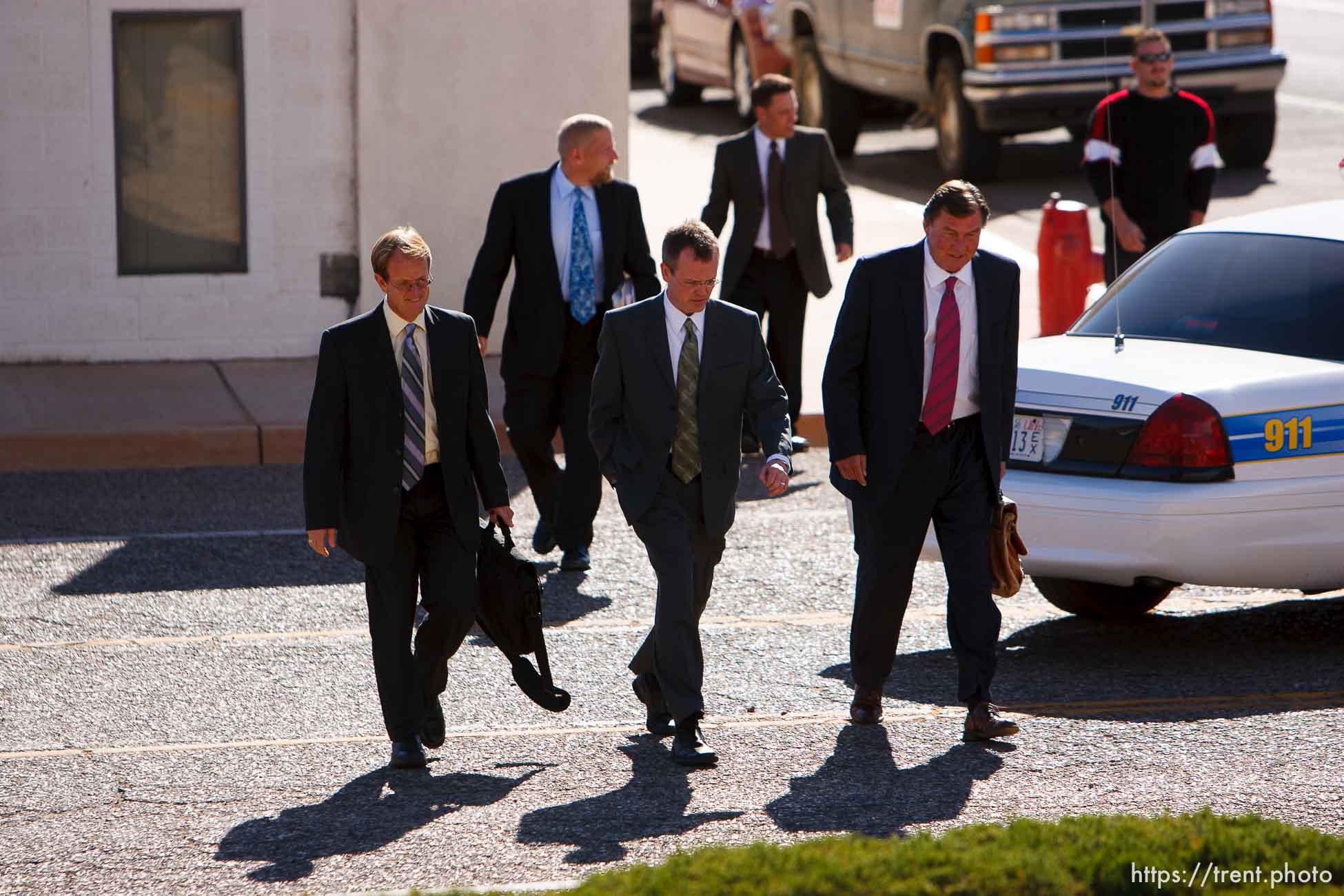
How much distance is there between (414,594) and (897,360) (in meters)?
1.65

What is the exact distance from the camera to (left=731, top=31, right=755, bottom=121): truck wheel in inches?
915

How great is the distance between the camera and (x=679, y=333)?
21.3ft

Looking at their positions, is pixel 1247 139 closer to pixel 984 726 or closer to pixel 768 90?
pixel 768 90

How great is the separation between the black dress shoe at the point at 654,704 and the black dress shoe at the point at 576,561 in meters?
2.26

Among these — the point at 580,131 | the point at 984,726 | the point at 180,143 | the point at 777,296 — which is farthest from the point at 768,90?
the point at 984,726

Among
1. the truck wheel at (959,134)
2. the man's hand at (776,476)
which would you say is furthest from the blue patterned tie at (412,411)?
the truck wheel at (959,134)

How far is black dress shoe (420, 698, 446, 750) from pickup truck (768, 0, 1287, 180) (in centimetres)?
1228

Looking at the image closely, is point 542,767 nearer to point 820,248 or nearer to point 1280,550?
point 1280,550

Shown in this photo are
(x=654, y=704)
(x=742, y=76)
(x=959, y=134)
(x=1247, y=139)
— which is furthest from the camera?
(x=742, y=76)

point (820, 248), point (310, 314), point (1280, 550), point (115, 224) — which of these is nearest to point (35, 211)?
point (115, 224)

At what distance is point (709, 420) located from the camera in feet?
21.1

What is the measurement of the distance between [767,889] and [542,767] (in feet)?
7.29

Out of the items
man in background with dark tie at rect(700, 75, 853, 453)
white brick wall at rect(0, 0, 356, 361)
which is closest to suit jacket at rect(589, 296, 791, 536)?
man in background with dark tie at rect(700, 75, 853, 453)

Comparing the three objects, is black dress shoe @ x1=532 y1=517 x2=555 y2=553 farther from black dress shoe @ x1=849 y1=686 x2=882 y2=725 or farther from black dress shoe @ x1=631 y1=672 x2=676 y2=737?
black dress shoe @ x1=849 y1=686 x2=882 y2=725
